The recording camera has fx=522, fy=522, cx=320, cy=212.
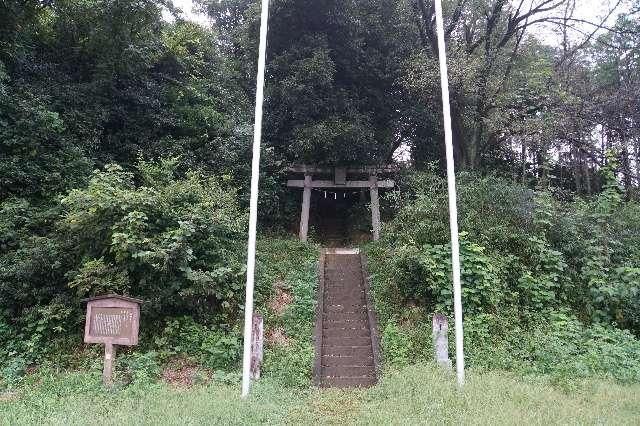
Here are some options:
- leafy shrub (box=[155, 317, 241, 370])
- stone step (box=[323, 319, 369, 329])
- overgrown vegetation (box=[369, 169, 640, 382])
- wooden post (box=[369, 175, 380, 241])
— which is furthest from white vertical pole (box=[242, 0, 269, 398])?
wooden post (box=[369, 175, 380, 241])

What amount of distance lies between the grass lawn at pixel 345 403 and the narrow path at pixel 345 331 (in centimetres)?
84

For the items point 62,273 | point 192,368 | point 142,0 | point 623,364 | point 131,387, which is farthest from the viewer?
point 142,0

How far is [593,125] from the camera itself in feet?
51.5

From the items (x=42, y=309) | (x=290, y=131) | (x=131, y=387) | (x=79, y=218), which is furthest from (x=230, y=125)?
(x=131, y=387)

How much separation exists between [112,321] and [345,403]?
3.65 meters

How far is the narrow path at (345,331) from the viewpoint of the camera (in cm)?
886

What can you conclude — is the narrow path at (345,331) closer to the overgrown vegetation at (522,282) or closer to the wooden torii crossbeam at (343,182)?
the overgrown vegetation at (522,282)

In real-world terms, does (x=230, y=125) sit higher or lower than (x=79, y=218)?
higher

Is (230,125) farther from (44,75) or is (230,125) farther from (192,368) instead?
(192,368)

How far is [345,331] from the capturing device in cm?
1020

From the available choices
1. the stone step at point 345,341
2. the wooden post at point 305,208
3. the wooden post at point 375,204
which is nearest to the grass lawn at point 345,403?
the stone step at point 345,341

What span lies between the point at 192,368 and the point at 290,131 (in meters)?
9.50

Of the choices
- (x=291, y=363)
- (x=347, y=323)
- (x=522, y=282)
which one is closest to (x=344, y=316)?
(x=347, y=323)

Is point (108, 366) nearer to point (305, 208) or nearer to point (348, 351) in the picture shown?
point (348, 351)
